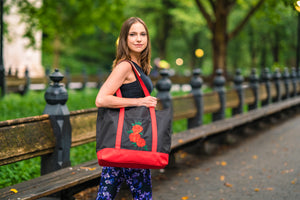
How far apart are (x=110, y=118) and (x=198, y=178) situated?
3237 millimetres

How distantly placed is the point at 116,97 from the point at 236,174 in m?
3.61

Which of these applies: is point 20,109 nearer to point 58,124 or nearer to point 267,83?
point 58,124

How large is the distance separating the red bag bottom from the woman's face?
74 cm

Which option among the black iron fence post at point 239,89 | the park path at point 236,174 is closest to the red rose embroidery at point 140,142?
the park path at point 236,174

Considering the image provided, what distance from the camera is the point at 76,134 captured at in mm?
4848

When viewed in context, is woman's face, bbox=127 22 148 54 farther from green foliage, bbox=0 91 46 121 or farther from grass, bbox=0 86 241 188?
green foliage, bbox=0 91 46 121

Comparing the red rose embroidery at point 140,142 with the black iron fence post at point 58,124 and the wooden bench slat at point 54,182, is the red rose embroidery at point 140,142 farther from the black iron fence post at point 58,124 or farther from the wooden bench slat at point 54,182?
the black iron fence post at point 58,124

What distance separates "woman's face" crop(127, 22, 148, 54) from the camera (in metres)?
3.15

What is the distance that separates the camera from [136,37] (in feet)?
10.4

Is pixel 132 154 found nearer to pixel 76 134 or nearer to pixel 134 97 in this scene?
pixel 134 97

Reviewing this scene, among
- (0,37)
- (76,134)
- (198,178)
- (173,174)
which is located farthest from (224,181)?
(0,37)

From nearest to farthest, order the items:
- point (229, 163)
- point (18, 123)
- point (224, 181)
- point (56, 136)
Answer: point (18, 123) → point (56, 136) → point (224, 181) → point (229, 163)

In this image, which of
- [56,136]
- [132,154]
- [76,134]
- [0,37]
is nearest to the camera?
[132,154]

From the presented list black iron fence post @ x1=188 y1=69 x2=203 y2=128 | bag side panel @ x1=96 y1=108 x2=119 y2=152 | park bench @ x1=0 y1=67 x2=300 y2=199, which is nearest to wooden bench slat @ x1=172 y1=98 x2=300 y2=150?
park bench @ x1=0 y1=67 x2=300 y2=199
